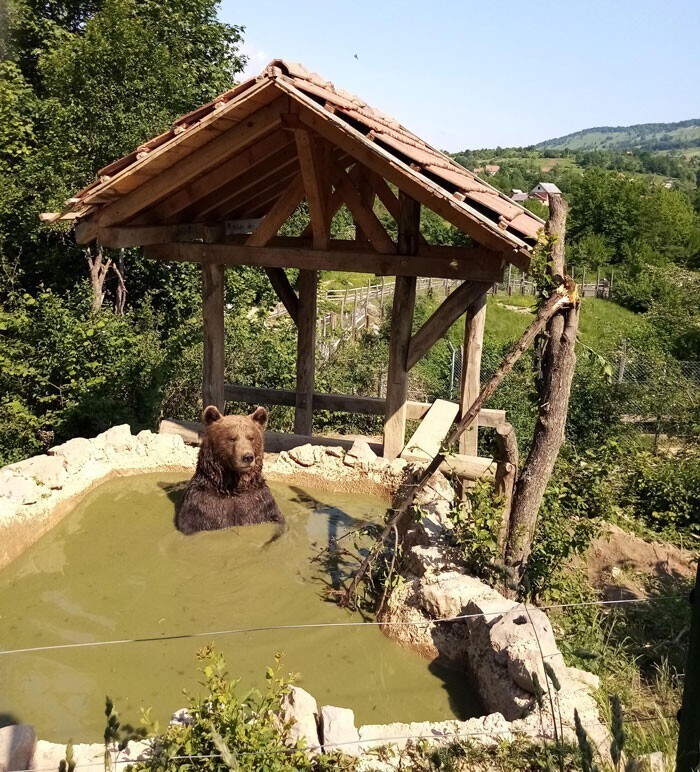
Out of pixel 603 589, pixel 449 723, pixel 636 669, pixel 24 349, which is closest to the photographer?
pixel 449 723

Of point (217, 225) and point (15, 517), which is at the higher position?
point (217, 225)

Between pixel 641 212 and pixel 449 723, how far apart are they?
53.2 metres

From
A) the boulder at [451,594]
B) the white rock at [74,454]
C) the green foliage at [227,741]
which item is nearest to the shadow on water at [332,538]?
the boulder at [451,594]

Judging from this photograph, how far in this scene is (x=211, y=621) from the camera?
15.4ft

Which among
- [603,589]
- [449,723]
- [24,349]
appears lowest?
[603,589]

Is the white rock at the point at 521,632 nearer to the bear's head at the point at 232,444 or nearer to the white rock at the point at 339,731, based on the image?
the white rock at the point at 339,731

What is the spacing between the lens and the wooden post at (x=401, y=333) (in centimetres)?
654

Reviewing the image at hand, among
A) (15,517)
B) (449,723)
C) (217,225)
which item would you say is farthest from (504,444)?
(217,225)

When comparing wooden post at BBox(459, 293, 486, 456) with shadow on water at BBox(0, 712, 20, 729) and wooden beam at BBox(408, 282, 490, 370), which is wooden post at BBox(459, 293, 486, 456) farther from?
shadow on water at BBox(0, 712, 20, 729)

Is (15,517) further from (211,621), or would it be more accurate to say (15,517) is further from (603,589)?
(603,589)

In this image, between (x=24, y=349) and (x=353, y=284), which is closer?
(x=24, y=349)

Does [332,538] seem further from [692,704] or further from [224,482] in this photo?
[692,704]

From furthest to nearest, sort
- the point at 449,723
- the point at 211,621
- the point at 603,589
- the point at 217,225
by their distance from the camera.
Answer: the point at 217,225 → the point at 603,589 → the point at 211,621 → the point at 449,723

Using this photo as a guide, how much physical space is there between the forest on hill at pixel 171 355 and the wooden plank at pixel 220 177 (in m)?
2.10
